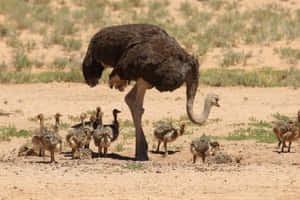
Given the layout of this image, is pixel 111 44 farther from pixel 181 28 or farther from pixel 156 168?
pixel 181 28

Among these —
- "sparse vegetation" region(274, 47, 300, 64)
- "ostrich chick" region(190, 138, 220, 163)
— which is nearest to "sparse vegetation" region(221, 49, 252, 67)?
"sparse vegetation" region(274, 47, 300, 64)

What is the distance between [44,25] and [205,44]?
797cm

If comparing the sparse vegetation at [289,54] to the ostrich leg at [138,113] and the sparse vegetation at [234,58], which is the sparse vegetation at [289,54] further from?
the ostrich leg at [138,113]

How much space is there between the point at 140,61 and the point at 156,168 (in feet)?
6.07

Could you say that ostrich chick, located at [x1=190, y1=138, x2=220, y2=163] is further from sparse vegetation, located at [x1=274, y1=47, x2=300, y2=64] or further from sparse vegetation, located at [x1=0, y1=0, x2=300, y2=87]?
sparse vegetation, located at [x1=274, y1=47, x2=300, y2=64]

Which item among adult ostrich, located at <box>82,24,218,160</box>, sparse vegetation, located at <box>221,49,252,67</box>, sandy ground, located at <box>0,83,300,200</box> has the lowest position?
sandy ground, located at <box>0,83,300,200</box>

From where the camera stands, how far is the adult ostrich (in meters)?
10.1

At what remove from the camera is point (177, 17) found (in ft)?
105

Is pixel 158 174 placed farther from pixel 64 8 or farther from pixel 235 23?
pixel 64 8

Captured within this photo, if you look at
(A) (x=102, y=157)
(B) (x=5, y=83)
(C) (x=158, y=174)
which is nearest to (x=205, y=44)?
(B) (x=5, y=83)

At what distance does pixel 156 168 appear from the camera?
9.34 m

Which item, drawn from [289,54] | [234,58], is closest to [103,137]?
[234,58]

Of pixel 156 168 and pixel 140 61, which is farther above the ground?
pixel 140 61

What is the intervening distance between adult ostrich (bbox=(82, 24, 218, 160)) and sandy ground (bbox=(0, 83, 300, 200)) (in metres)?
1.29
